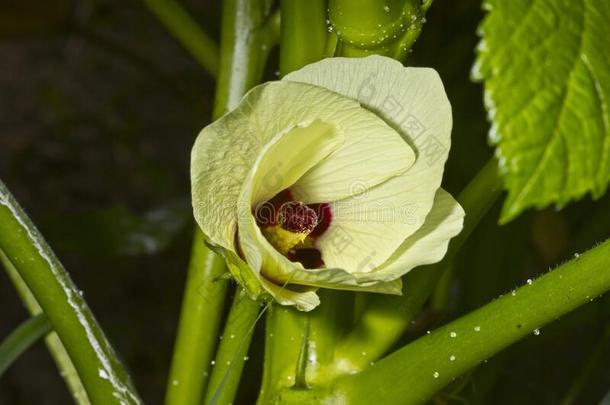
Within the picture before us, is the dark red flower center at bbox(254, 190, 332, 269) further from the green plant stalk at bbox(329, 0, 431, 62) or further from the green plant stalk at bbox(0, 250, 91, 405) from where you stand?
the green plant stalk at bbox(0, 250, 91, 405)

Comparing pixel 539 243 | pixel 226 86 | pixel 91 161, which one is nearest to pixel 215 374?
pixel 226 86

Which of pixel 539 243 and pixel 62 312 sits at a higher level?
pixel 62 312

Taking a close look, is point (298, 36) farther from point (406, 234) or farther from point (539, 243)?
point (539, 243)

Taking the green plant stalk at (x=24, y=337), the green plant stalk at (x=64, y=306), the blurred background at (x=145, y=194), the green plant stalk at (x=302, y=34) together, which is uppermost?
the green plant stalk at (x=302, y=34)

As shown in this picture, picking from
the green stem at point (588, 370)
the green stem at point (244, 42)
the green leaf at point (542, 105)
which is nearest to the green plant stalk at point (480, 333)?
the green leaf at point (542, 105)

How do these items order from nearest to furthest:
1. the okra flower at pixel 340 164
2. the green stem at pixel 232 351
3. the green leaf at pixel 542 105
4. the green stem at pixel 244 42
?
the green leaf at pixel 542 105 → the okra flower at pixel 340 164 → the green stem at pixel 232 351 → the green stem at pixel 244 42

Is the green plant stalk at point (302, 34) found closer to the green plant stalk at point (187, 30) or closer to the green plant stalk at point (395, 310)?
the green plant stalk at point (395, 310)

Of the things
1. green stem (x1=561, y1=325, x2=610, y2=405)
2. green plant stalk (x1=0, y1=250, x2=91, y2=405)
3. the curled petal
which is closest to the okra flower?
the curled petal
